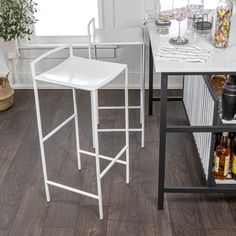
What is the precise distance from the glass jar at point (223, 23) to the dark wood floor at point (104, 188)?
852 millimetres

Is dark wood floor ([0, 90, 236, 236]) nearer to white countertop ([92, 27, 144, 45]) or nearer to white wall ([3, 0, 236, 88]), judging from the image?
white wall ([3, 0, 236, 88])

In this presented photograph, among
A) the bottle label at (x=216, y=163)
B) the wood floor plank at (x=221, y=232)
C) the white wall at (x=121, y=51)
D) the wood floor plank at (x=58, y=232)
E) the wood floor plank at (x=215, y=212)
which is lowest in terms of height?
the wood floor plank at (x=221, y=232)

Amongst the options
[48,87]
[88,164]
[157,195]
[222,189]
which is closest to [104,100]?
[48,87]

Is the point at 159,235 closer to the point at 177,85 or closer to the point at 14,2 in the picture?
the point at 177,85

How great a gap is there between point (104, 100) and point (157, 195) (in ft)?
4.63

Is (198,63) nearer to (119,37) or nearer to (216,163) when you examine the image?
(216,163)

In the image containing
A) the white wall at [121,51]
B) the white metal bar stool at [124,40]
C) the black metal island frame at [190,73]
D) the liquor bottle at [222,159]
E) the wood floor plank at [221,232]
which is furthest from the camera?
the white wall at [121,51]

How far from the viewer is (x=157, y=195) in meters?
2.43

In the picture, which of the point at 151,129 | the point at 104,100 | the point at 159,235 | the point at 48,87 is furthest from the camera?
the point at 48,87

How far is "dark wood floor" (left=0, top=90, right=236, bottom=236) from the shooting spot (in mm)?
2203

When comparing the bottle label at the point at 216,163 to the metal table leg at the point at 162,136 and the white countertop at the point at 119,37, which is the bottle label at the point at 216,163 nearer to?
the metal table leg at the point at 162,136

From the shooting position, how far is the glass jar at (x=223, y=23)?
2.17 meters

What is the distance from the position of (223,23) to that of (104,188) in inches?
46.8

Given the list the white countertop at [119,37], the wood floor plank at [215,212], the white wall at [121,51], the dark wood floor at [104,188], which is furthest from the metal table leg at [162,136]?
the white wall at [121,51]
